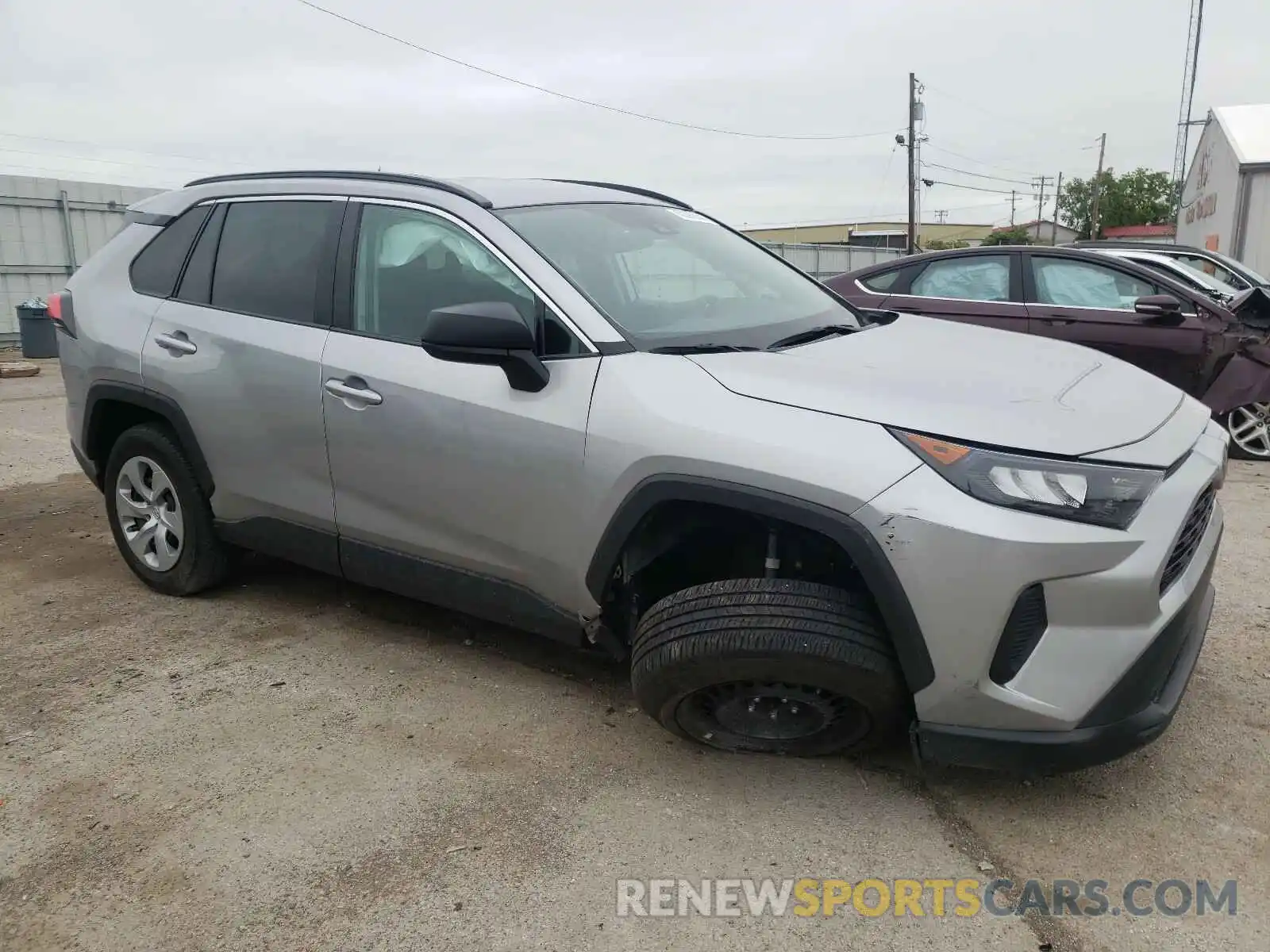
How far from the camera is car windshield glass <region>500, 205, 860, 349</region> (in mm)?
2988

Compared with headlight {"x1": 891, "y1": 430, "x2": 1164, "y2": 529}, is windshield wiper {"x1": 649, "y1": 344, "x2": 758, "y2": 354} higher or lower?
higher

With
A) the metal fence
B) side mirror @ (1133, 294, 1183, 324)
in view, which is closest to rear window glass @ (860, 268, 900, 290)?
side mirror @ (1133, 294, 1183, 324)

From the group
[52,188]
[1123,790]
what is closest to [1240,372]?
[1123,790]

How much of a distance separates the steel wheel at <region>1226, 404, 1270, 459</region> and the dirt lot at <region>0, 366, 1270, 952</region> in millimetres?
3630

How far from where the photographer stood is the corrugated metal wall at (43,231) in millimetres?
15547

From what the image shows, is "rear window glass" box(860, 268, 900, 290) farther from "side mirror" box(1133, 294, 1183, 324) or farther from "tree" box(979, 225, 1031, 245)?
"tree" box(979, 225, 1031, 245)

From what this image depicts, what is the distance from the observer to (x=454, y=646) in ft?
12.3

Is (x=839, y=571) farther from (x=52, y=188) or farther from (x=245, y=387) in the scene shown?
(x=52, y=188)

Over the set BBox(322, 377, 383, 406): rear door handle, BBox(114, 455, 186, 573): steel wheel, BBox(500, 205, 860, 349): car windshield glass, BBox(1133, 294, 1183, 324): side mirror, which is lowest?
BBox(114, 455, 186, 573): steel wheel

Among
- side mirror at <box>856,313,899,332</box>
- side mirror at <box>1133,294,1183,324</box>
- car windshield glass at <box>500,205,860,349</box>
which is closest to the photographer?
car windshield glass at <box>500,205,860,349</box>

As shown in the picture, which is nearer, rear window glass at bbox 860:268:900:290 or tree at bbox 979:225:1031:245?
rear window glass at bbox 860:268:900:290

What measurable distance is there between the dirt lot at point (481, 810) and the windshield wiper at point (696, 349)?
119cm

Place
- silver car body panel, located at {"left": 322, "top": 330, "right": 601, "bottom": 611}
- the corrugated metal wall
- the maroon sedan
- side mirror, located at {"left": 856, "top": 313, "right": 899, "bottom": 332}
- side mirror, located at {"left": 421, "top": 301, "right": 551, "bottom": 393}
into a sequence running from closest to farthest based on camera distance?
side mirror, located at {"left": 421, "top": 301, "right": 551, "bottom": 393} → silver car body panel, located at {"left": 322, "top": 330, "right": 601, "bottom": 611} → side mirror, located at {"left": 856, "top": 313, "right": 899, "bottom": 332} → the maroon sedan → the corrugated metal wall

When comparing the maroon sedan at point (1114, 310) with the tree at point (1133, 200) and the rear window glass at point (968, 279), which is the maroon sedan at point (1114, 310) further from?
the tree at point (1133, 200)
